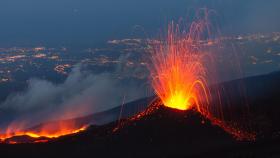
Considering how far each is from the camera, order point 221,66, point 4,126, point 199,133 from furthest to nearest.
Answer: point 221,66 → point 4,126 → point 199,133

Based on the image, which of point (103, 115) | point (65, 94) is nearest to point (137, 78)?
point (65, 94)

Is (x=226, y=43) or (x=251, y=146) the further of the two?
(x=226, y=43)

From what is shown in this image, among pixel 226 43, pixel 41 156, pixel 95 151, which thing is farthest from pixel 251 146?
pixel 226 43

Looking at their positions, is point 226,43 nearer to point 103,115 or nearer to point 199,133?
point 103,115

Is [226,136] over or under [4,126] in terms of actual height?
over

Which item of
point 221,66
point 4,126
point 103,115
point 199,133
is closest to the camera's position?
point 199,133

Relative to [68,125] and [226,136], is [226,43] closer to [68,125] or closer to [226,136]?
[68,125]
